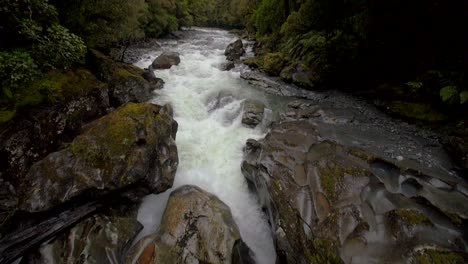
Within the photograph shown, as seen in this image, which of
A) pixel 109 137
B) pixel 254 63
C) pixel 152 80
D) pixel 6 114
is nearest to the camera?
pixel 6 114

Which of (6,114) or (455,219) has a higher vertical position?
(455,219)

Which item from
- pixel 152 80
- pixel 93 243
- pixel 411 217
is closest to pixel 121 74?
pixel 152 80

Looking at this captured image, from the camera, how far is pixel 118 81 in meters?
8.83

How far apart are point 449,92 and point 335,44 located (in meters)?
5.23

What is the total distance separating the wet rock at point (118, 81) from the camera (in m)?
8.59

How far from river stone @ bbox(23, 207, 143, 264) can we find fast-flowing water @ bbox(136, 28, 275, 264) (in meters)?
0.47

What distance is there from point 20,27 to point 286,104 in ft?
29.0

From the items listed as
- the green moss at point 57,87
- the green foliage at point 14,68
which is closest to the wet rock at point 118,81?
the green moss at point 57,87

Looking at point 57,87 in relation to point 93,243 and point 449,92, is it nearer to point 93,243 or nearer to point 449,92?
point 93,243

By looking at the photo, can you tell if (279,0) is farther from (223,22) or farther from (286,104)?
(223,22)

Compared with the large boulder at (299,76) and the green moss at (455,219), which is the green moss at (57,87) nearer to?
the large boulder at (299,76)

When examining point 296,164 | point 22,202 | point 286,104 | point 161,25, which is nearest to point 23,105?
point 22,202

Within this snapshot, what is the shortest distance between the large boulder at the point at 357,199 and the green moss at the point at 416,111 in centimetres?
136

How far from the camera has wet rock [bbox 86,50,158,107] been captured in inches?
338
